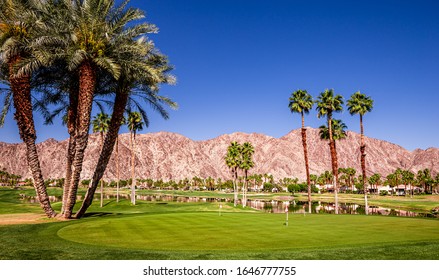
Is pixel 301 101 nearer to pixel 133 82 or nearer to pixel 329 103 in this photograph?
pixel 329 103

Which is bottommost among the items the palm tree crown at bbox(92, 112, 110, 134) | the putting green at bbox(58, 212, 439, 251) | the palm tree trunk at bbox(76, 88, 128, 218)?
the putting green at bbox(58, 212, 439, 251)

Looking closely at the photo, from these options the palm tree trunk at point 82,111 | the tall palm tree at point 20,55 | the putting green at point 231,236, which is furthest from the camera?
the palm tree trunk at point 82,111

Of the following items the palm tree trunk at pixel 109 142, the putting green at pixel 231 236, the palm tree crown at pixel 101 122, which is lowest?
the putting green at pixel 231 236

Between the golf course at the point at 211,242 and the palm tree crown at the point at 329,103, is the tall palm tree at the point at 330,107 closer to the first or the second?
the palm tree crown at the point at 329,103

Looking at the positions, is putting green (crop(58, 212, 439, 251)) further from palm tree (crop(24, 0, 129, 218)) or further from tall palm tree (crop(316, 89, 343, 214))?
tall palm tree (crop(316, 89, 343, 214))

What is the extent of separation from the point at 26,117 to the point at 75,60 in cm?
743

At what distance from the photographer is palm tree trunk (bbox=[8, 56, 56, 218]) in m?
28.7

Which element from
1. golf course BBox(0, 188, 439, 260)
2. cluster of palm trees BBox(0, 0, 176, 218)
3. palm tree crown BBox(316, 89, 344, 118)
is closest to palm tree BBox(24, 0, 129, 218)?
cluster of palm trees BBox(0, 0, 176, 218)

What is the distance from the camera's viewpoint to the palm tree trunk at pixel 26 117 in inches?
1132

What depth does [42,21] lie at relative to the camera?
92.8ft

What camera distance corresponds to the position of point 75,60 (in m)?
26.5

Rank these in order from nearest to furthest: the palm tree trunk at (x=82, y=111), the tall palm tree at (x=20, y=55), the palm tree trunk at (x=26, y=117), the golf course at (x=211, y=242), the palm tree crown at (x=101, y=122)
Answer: the golf course at (x=211, y=242) < the tall palm tree at (x=20, y=55) < the palm tree trunk at (x=26, y=117) < the palm tree trunk at (x=82, y=111) < the palm tree crown at (x=101, y=122)

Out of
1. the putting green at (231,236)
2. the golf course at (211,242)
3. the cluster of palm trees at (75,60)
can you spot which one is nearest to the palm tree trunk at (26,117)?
the cluster of palm trees at (75,60)

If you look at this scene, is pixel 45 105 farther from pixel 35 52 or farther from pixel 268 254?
pixel 268 254
